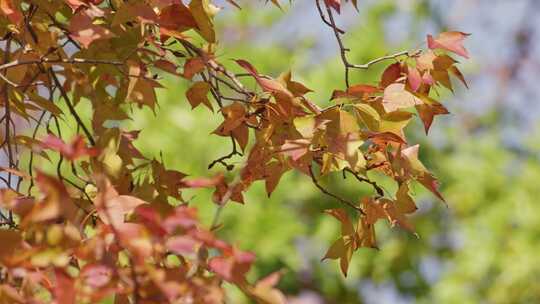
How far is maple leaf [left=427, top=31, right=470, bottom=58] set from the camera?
1.37 m

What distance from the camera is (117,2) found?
151 centimetres

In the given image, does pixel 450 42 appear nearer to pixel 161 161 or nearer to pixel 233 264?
pixel 161 161

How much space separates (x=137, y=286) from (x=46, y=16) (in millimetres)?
681

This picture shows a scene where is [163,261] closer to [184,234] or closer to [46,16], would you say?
[184,234]

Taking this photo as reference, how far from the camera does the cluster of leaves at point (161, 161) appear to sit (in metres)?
0.95

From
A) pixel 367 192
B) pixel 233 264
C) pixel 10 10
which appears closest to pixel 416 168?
pixel 233 264

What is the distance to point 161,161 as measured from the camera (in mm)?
1394

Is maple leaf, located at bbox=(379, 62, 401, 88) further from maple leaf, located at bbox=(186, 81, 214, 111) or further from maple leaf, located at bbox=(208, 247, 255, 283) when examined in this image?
maple leaf, located at bbox=(208, 247, 255, 283)

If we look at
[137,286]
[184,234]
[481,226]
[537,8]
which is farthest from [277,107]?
[537,8]

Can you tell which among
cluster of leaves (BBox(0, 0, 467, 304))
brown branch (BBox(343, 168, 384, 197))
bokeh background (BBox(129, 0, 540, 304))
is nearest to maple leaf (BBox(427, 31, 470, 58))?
cluster of leaves (BBox(0, 0, 467, 304))

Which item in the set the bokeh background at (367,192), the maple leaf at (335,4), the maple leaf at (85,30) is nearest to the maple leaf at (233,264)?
the maple leaf at (85,30)

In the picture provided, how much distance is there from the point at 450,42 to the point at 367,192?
11.1ft

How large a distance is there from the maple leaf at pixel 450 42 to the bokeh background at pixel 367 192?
2990 mm

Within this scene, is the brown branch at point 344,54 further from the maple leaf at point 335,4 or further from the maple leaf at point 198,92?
the maple leaf at point 198,92
